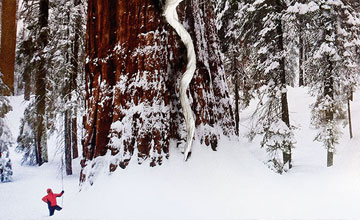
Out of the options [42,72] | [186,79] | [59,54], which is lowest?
[186,79]

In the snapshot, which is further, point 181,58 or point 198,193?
point 181,58

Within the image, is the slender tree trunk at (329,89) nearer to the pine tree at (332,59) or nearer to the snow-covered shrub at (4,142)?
the pine tree at (332,59)

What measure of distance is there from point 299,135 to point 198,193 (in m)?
21.1

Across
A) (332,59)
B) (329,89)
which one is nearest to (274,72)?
(332,59)

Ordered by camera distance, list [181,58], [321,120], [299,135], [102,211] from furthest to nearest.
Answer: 1. [299,135]
2. [321,120]
3. [181,58]
4. [102,211]

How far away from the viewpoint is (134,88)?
123 inches

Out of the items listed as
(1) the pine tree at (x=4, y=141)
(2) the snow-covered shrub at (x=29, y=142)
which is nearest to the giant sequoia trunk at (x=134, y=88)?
(1) the pine tree at (x=4, y=141)

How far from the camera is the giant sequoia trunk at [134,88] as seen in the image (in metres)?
3.08

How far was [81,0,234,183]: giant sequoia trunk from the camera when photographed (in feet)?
10.1

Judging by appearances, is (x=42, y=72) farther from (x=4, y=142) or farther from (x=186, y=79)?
(x=186, y=79)

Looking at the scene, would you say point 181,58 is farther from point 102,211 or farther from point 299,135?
point 299,135

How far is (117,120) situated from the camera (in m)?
3.13

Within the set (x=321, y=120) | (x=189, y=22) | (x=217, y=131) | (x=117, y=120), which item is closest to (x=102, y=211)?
(x=117, y=120)

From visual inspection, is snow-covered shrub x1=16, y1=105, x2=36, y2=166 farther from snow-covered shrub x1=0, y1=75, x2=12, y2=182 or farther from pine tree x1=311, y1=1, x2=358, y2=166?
pine tree x1=311, y1=1, x2=358, y2=166
